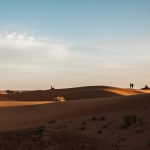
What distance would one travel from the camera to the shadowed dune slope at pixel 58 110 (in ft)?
89.0

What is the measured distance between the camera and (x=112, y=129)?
2028cm

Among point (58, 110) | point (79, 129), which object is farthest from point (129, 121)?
point (58, 110)

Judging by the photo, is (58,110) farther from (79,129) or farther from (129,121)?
(129,121)

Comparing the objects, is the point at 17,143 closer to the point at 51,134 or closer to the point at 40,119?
the point at 51,134

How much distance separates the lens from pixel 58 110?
3133cm

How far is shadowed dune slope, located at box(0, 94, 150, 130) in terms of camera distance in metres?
27.1

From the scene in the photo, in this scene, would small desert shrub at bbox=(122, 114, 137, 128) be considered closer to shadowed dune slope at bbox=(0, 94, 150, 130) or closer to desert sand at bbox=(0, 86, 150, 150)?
desert sand at bbox=(0, 86, 150, 150)

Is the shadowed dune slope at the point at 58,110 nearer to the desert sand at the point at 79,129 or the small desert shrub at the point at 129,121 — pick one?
the desert sand at the point at 79,129

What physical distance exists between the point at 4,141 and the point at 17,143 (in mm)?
749

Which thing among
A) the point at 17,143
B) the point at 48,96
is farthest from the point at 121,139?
the point at 48,96

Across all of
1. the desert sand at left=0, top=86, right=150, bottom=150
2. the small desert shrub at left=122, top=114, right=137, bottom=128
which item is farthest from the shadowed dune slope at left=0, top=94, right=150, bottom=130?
the small desert shrub at left=122, top=114, right=137, bottom=128

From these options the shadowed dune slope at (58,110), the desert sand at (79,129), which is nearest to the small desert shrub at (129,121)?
the desert sand at (79,129)

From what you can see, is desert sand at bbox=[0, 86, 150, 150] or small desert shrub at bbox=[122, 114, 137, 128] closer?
desert sand at bbox=[0, 86, 150, 150]

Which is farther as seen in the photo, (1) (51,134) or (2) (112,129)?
(2) (112,129)
